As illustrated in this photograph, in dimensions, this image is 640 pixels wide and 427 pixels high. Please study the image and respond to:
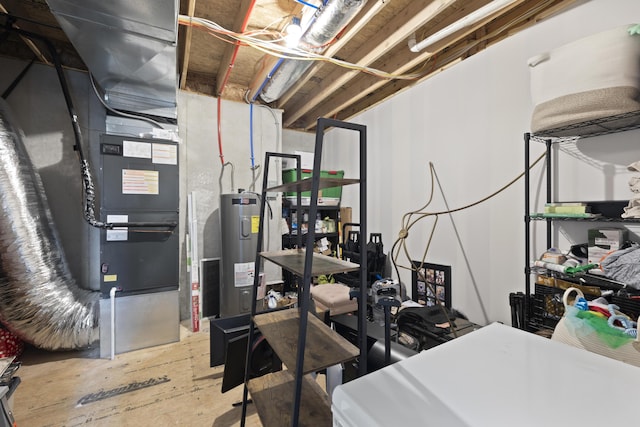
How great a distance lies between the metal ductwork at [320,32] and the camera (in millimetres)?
1693

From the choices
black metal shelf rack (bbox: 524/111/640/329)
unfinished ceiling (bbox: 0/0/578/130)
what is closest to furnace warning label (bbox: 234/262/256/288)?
unfinished ceiling (bbox: 0/0/578/130)

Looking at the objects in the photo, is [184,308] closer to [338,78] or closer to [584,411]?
[338,78]

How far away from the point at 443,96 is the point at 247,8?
1.86 metres

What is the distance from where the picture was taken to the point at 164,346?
246 centimetres

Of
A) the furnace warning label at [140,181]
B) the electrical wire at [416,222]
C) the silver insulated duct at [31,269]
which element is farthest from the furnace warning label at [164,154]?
the electrical wire at [416,222]

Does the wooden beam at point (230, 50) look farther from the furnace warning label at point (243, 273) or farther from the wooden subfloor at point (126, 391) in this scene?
the wooden subfloor at point (126, 391)

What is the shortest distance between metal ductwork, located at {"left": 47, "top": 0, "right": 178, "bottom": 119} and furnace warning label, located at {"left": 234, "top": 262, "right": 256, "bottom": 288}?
5.62ft

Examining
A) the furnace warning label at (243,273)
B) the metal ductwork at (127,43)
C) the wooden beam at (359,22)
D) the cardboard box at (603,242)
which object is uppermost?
the wooden beam at (359,22)

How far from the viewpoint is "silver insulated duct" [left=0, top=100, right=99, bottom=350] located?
1973mm

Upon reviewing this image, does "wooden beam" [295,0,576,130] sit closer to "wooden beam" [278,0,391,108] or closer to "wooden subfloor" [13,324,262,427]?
"wooden beam" [278,0,391,108]

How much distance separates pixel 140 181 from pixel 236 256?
1117 millimetres

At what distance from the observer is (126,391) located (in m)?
1.85

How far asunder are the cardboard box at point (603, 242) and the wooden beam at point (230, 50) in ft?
8.57

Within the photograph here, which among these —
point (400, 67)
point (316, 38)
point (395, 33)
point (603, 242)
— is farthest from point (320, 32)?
point (603, 242)
